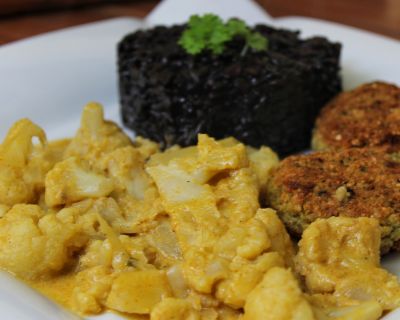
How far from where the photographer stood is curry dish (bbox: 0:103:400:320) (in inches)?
87.6

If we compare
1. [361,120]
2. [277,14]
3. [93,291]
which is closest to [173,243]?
[93,291]

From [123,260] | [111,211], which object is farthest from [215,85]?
Result: [123,260]

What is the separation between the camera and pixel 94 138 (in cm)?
322

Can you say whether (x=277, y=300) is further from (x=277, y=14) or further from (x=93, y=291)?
(x=277, y=14)

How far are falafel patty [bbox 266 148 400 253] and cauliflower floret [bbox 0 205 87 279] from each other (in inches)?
35.8

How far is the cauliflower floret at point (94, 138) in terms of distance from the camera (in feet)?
10.4

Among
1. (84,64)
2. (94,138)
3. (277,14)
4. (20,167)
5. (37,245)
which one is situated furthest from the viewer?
(277,14)

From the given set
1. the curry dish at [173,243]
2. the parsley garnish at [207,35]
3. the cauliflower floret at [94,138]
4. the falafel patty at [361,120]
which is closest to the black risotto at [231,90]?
the parsley garnish at [207,35]

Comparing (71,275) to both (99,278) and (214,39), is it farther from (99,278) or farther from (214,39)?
(214,39)

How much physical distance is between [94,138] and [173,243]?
0.87m

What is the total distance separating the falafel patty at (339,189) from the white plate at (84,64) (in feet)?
4.95

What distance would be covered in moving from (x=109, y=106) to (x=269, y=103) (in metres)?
1.24

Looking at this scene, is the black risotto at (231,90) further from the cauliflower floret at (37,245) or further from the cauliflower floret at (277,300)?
the cauliflower floret at (277,300)

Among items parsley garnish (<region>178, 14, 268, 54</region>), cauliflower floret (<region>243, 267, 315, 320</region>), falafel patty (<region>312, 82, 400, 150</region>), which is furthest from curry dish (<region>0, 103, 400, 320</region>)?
parsley garnish (<region>178, 14, 268, 54</region>)
